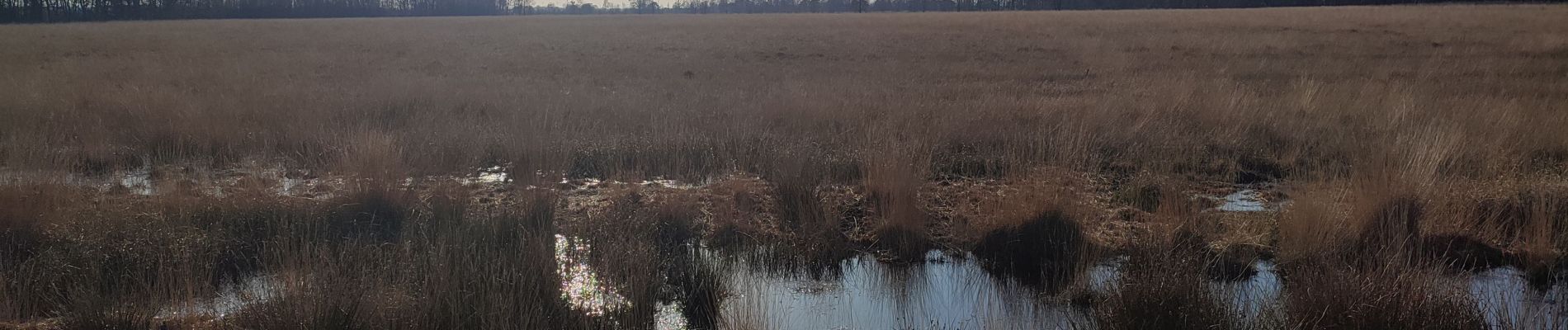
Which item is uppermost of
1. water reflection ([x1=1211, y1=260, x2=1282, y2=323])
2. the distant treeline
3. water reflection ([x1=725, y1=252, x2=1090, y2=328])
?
the distant treeline

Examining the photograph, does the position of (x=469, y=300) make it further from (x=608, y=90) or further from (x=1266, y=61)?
(x=1266, y=61)

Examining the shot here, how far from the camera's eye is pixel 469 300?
12.3 feet

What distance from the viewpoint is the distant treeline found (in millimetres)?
67938

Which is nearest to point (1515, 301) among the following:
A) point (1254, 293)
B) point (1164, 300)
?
point (1254, 293)

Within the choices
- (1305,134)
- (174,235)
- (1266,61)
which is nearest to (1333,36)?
(1266,61)

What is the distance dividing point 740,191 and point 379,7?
114m

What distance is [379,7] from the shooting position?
357ft

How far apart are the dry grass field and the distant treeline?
2420 inches

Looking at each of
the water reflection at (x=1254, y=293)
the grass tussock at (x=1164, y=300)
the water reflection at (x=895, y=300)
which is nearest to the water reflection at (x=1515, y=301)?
the water reflection at (x=1254, y=293)

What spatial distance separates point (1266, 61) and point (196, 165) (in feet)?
49.5

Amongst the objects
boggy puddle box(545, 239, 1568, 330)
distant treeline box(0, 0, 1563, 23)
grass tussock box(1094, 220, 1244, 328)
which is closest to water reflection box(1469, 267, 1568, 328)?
boggy puddle box(545, 239, 1568, 330)

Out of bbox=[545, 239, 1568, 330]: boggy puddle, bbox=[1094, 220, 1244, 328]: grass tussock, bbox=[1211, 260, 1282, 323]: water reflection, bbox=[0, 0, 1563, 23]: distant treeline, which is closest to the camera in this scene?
bbox=[1094, 220, 1244, 328]: grass tussock

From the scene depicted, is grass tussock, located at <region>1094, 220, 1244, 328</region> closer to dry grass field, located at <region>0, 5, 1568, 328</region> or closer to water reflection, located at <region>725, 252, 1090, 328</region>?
dry grass field, located at <region>0, 5, 1568, 328</region>

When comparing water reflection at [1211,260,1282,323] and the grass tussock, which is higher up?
the grass tussock
